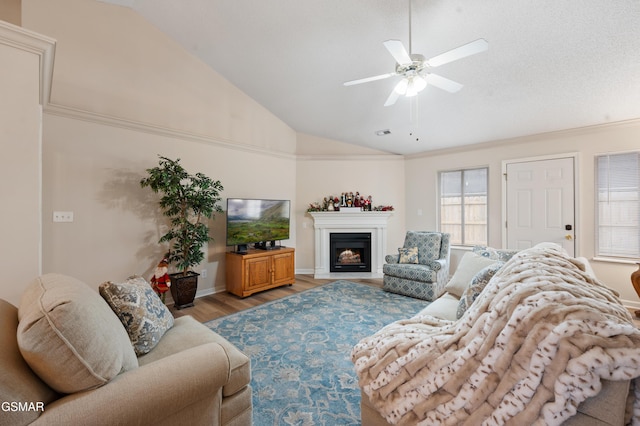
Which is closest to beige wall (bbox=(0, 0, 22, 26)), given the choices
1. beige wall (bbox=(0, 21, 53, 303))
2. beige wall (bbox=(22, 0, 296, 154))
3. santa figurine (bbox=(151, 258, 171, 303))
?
beige wall (bbox=(22, 0, 296, 154))

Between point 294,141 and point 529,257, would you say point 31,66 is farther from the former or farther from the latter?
point 294,141

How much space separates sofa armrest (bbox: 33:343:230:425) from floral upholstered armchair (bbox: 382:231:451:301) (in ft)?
10.4

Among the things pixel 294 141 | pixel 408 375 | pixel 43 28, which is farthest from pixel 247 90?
pixel 408 375

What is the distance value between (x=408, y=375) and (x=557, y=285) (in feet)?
2.28

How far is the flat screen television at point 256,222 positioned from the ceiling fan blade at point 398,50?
2.95 meters

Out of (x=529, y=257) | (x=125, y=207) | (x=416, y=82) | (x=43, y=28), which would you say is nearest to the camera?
(x=529, y=257)

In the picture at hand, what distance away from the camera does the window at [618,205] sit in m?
3.32

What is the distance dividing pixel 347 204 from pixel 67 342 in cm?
459

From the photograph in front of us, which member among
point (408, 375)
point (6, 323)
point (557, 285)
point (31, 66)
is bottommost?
point (408, 375)

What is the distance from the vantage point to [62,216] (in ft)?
9.53

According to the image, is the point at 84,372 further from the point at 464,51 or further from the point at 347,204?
the point at 347,204

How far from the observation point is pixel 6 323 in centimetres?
102

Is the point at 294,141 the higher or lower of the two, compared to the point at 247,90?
lower

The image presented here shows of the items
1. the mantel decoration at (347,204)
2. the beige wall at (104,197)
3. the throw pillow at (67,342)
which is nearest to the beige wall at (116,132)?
the beige wall at (104,197)
